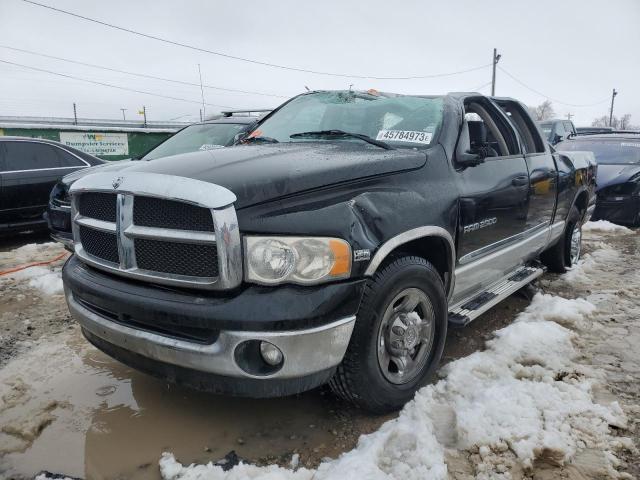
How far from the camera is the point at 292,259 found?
6.91ft

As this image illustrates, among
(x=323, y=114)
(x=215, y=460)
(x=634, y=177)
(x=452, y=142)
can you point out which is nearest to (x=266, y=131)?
(x=323, y=114)

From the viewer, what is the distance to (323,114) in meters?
3.71

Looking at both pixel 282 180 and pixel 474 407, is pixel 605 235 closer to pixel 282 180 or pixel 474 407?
pixel 474 407

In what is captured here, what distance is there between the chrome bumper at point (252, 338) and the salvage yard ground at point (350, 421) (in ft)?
1.48

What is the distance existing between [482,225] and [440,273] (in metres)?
0.51

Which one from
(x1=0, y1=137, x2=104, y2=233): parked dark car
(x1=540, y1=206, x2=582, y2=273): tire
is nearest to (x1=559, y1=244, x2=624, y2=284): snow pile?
(x1=540, y1=206, x2=582, y2=273): tire

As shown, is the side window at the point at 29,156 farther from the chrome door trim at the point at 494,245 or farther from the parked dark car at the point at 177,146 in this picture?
the chrome door trim at the point at 494,245

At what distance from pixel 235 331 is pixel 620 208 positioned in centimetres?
819

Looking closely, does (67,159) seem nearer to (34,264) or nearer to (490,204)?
(34,264)

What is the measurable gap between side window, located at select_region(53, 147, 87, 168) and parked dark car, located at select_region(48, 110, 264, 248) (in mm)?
1351

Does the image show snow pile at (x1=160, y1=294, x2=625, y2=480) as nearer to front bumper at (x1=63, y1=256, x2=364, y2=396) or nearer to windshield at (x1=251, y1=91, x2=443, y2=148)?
front bumper at (x1=63, y1=256, x2=364, y2=396)

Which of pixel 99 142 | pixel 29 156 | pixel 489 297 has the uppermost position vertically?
pixel 99 142

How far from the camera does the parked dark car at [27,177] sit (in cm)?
666

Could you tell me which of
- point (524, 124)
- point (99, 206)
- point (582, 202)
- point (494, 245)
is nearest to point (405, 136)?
point (494, 245)
